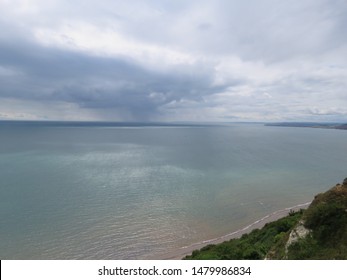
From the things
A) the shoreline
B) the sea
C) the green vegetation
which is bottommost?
the shoreline

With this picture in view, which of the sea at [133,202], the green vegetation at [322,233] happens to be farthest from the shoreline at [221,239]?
the green vegetation at [322,233]

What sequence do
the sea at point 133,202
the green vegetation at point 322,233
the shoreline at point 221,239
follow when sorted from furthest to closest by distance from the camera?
the sea at point 133,202 → the shoreline at point 221,239 → the green vegetation at point 322,233

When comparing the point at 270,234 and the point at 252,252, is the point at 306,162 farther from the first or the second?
the point at 252,252

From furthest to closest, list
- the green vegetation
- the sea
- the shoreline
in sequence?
the sea < the shoreline < the green vegetation

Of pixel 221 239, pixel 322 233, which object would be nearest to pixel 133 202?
pixel 221 239

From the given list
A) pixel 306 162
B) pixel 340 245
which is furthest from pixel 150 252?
pixel 306 162

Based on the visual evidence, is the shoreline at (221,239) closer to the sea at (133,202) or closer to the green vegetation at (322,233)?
the sea at (133,202)

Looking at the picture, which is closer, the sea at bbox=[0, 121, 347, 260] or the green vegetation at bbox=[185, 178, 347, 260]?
the green vegetation at bbox=[185, 178, 347, 260]

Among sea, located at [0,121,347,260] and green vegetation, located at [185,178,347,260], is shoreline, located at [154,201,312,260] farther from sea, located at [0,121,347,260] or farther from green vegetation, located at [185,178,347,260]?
green vegetation, located at [185,178,347,260]

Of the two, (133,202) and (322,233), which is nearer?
(322,233)

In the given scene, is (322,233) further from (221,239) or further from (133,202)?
(133,202)

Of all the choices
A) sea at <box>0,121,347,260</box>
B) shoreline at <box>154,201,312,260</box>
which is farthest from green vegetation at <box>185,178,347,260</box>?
sea at <box>0,121,347,260</box>
